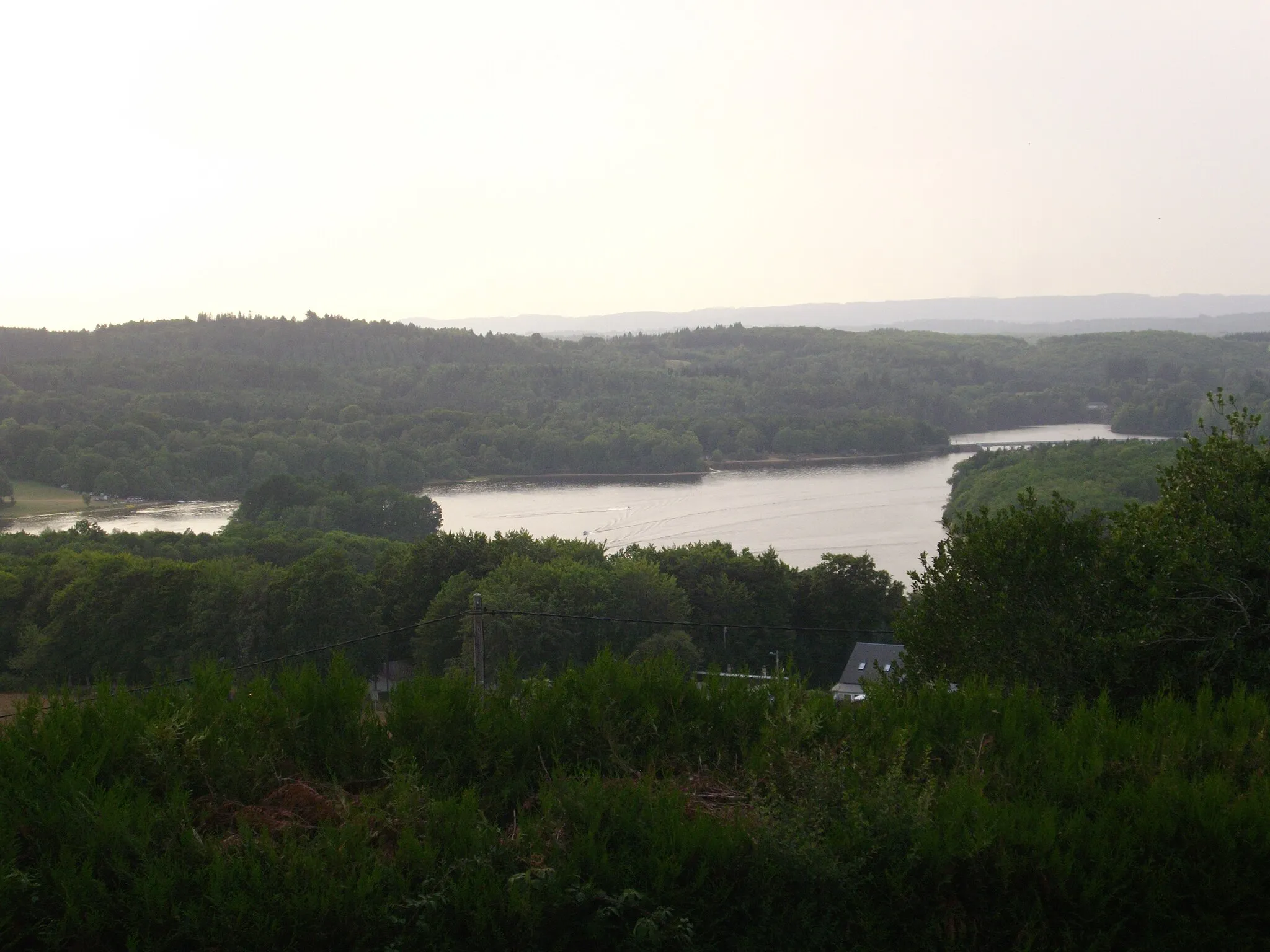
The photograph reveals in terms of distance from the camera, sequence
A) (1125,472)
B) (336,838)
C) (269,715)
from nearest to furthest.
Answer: (336,838), (269,715), (1125,472)

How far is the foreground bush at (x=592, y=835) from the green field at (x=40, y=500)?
165 ft

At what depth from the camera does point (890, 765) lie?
3.82 metres

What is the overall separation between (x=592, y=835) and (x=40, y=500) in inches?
2216

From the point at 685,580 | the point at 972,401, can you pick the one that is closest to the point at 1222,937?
the point at 685,580

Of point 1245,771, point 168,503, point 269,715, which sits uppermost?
point 269,715

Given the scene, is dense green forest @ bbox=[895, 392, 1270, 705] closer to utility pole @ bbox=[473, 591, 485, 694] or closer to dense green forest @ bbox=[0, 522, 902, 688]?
utility pole @ bbox=[473, 591, 485, 694]

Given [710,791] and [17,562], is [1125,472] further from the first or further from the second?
[710,791]

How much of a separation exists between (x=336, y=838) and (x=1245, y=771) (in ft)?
10.2

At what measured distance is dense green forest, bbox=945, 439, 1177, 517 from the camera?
36.8m

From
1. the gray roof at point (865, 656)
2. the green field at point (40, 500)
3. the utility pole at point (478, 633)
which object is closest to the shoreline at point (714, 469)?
the green field at point (40, 500)

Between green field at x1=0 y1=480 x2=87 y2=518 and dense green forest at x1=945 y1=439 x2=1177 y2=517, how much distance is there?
127 ft

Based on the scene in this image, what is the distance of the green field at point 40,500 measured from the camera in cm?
4878

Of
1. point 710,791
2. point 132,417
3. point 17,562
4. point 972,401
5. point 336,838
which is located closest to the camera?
point 336,838

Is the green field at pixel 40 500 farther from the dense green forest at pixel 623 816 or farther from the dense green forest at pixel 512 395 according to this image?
the dense green forest at pixel 623 816
